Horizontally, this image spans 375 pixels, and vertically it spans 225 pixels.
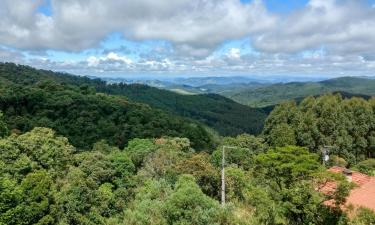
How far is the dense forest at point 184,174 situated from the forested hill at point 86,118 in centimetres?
38

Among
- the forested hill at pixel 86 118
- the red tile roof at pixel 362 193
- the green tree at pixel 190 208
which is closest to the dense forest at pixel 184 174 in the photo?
the green tree at pixel 190 208

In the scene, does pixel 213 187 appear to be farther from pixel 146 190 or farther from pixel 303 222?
pixel 303 222

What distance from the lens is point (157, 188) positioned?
99.1 ft

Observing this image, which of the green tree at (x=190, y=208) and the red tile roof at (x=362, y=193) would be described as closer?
the green tree at (x=190, y=208)

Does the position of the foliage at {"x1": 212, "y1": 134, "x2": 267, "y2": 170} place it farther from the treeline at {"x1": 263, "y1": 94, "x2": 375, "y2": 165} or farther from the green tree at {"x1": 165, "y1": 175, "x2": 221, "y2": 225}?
the green tree at {"x1": 165, "y1": 175, "x2": 221, "y2": 225}

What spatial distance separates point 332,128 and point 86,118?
4411 centimetres

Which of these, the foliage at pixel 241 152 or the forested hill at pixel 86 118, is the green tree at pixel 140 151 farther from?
the forested hill at pixel 86 118

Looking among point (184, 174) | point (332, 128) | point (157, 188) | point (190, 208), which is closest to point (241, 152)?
point (332, 128)

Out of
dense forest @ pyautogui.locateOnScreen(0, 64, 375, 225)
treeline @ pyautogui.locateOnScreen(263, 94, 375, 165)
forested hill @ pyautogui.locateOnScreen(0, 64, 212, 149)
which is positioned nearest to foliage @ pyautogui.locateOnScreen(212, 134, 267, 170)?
dense forest @ pyautogui.locateOnScreen(0, 64, 375, 225)

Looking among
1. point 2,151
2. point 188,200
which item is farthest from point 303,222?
point 2,151

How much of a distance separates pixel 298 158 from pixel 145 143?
27034 mm

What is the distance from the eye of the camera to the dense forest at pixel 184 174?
22.1 metres

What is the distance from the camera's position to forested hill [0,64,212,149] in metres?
70.9

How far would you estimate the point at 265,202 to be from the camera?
23750mm
